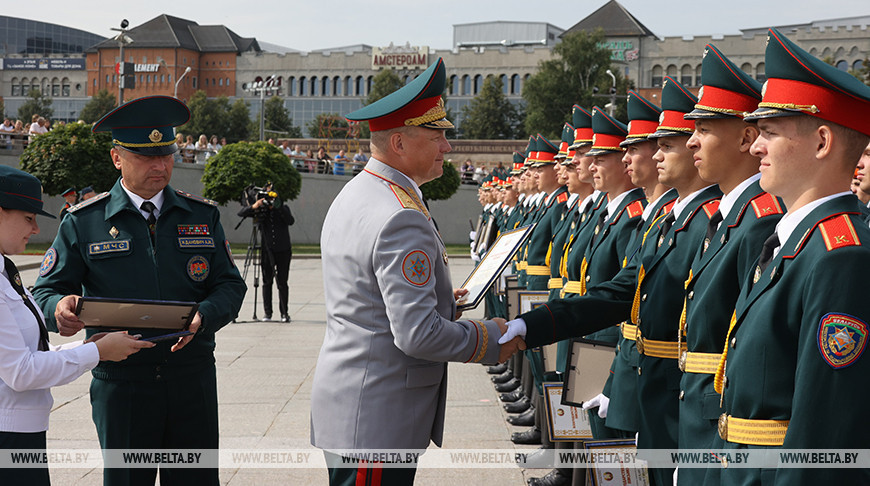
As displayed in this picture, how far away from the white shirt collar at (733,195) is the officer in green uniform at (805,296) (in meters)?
0.73

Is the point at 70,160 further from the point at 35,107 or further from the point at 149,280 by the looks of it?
the point at 35,107

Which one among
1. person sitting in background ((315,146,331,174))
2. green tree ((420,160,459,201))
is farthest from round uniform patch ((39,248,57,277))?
person sitting in background ((315,146,331,174))

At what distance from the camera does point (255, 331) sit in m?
12.7

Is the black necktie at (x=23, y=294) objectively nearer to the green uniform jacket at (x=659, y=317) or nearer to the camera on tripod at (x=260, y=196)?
the green uniform jacket at (x=659, y=317)

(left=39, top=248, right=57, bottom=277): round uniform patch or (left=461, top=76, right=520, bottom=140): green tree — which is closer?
(left=39, top=248, right=57, bottom=277): round uniform patch

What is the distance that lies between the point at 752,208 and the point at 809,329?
978 mm

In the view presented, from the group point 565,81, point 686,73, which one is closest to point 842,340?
point 565,81

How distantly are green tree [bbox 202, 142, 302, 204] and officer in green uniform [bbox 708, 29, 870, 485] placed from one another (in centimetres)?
3191

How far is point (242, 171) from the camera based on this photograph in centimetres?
3444

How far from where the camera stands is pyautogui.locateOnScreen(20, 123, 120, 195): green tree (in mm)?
27922

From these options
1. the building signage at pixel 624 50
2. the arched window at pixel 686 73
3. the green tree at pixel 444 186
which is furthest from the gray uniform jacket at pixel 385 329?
the building signage at pixel 624 50

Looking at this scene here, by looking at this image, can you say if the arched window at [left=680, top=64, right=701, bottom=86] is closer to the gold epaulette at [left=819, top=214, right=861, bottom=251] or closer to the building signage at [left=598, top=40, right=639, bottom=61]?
the building signage at [left=598, top=40, right=639, bottom=61]

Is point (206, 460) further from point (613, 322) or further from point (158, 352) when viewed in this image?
point (613, 322)

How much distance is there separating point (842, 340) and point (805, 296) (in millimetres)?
164
